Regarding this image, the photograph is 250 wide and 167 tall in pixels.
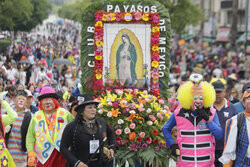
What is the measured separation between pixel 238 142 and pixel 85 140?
1861 mm

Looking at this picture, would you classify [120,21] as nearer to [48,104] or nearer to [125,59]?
[125,59]

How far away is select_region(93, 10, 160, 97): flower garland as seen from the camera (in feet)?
29.5

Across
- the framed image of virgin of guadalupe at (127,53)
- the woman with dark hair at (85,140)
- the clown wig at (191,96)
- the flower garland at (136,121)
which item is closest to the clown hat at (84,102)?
the woman with dark hair at (85,140)

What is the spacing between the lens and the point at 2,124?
6418mm

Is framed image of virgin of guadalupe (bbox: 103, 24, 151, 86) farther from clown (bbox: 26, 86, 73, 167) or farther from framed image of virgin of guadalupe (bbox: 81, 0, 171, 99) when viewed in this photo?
clown (bbox: 26, 86, 73, 167)

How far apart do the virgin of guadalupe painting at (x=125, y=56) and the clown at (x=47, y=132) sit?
269 centimetres

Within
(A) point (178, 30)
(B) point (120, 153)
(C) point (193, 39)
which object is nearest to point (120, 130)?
(B) point (120, 153)

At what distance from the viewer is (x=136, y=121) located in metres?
7.50

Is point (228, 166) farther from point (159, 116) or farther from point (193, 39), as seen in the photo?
point (193, 39)

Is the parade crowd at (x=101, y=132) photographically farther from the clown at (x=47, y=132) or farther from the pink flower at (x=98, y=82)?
the pink flower at (x=98, y=82)

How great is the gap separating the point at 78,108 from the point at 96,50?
348 cm

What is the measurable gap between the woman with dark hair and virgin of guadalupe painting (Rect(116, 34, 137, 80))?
347cm

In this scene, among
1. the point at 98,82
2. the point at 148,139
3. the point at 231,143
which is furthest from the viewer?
the point at 98,82

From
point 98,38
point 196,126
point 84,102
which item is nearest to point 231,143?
point 196,126
